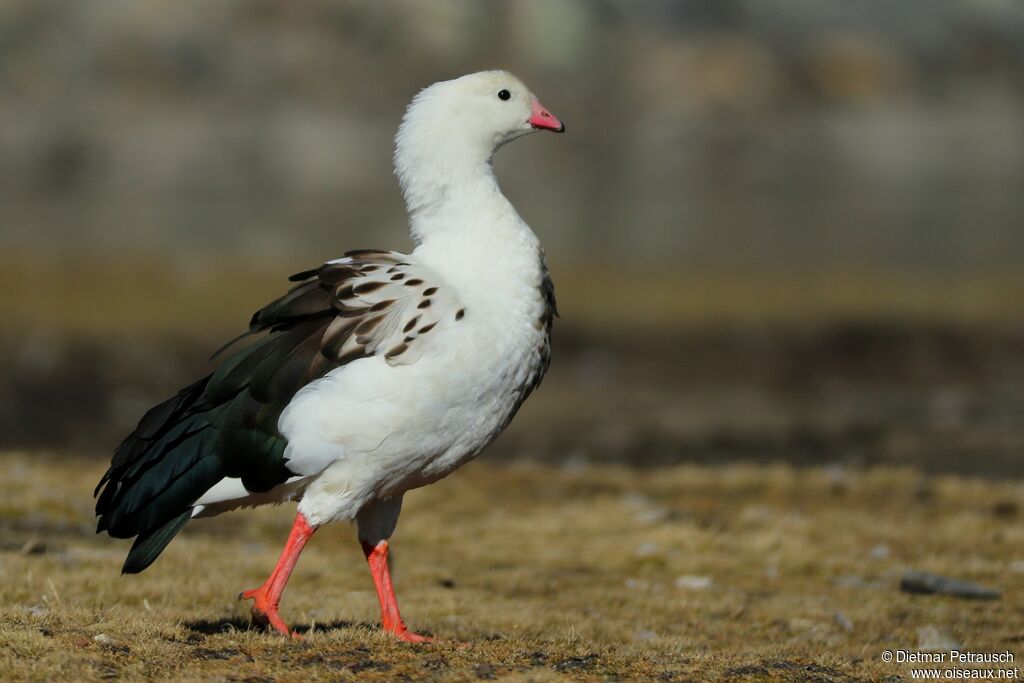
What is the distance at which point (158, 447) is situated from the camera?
30.2ft

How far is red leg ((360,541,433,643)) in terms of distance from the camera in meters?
8.91

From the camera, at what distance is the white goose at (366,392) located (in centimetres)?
869

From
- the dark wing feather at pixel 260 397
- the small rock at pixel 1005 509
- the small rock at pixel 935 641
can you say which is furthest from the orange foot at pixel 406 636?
the small rock at pixel 1005 509

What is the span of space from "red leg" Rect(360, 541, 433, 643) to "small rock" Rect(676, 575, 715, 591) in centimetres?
419

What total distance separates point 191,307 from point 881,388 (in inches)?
674

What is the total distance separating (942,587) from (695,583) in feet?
6.63

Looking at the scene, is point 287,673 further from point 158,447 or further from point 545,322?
point 545,322

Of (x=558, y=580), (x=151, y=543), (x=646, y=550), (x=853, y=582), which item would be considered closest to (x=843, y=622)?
(x=853, y=582)

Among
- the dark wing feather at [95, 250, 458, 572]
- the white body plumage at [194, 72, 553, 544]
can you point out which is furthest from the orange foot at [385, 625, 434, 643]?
the dark wing feather at [95, 250, 458, 572]

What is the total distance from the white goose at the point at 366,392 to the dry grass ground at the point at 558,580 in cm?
73

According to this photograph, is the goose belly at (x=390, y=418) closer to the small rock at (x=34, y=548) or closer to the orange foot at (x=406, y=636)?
the orange foot at (x=406, y=636)

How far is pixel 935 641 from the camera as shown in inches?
424

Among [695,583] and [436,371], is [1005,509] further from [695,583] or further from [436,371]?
[436,371]

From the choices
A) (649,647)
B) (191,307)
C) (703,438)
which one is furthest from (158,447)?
(191,307)
